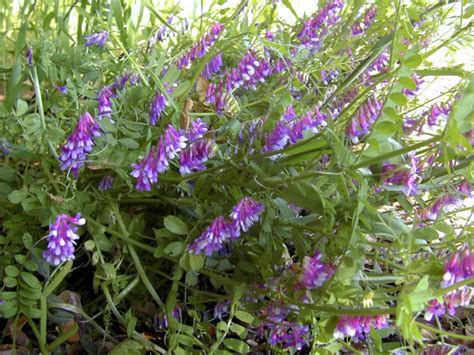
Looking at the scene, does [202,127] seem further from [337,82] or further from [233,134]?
[337,82]

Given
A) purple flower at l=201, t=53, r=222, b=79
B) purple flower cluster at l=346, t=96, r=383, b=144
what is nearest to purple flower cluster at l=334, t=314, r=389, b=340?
purple flower cluster at l=346, t=96, r=383, b=144

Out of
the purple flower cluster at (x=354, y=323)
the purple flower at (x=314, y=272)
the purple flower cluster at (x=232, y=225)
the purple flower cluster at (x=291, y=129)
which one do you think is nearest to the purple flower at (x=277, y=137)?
the purple flower cluster at (x=291, y=129)

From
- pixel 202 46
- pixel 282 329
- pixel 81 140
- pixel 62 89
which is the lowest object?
pixel 282 329

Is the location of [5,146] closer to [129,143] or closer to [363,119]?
[129,143]

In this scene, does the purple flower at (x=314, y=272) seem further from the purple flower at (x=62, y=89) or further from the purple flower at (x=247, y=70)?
the purple flower at (x=62, y=89)

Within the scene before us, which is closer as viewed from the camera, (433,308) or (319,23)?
(433,308)

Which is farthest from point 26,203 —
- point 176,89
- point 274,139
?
point 274,139

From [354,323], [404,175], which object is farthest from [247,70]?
[354,323]
